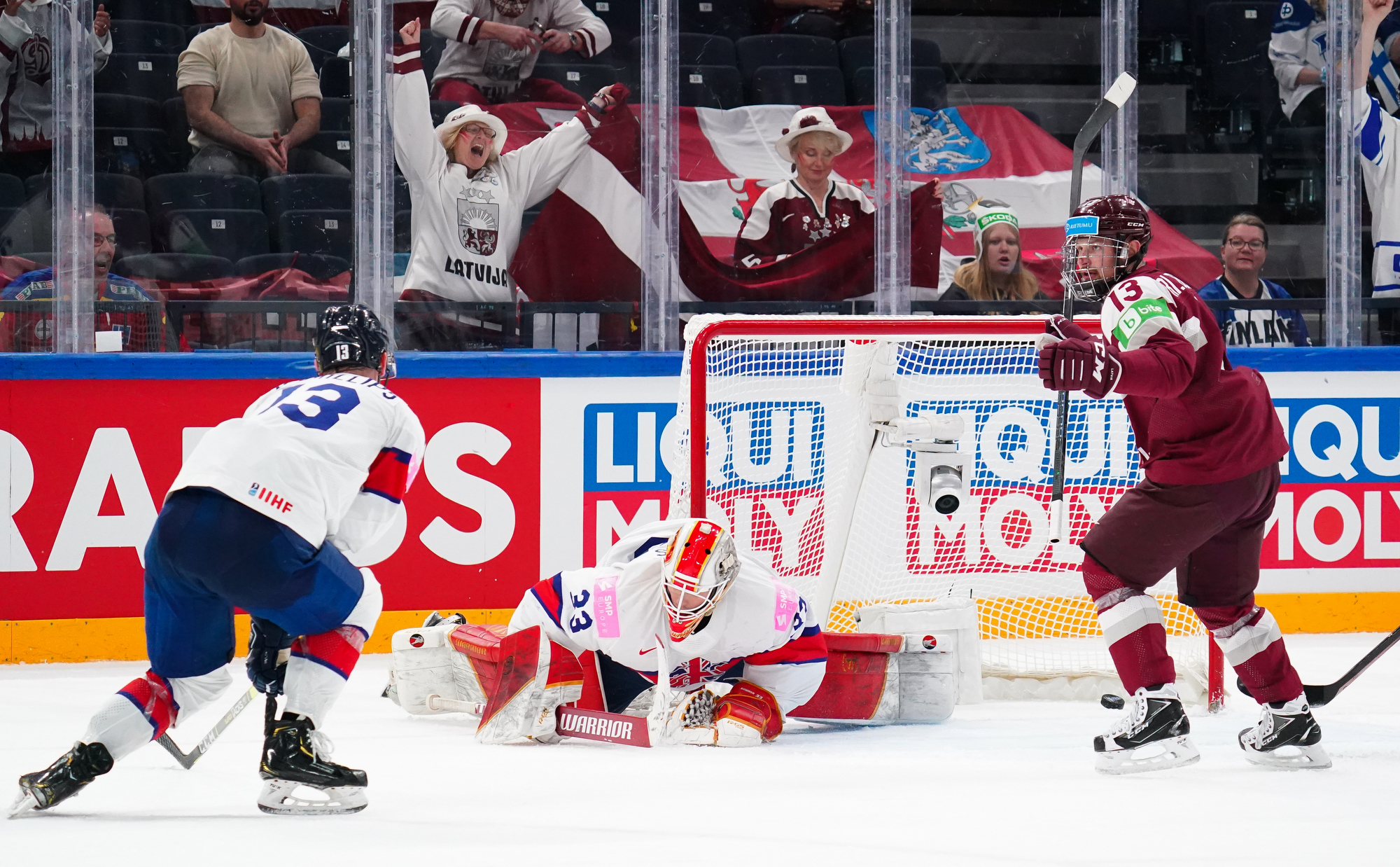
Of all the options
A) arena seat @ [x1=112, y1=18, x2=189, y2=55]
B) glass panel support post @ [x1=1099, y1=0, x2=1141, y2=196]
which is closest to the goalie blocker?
glass panel support post @ [x1=1099, y1=0, x2=1141, y2=196]

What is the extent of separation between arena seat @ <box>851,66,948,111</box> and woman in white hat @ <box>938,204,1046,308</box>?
16.3 inches

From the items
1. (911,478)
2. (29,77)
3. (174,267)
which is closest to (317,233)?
(174,267)

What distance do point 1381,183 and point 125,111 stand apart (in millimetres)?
4379

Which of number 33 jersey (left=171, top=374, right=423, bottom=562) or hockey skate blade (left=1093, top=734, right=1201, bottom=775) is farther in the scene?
hockey skate blade (left=1093, top=734, right=1201, bottom=775)

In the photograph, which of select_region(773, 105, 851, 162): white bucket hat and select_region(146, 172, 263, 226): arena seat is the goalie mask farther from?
select_region(146, 172, 263, 226): arena seat

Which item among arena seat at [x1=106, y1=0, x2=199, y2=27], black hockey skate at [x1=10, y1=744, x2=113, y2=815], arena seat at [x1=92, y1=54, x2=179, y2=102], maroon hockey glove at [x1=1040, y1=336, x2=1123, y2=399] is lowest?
black hockey skate at [x1=10, y1=744, x2=113, y2=815]

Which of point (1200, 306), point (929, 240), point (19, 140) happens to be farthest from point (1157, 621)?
point (19, 140)

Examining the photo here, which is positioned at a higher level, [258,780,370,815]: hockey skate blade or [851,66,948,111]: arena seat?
[851,66,948,111]: arena seat

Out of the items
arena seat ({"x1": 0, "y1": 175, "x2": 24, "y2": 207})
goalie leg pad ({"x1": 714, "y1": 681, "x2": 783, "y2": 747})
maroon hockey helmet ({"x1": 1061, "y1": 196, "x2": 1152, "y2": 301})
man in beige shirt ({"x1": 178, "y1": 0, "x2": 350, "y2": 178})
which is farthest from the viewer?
man in beige shirt ({"x1": 178, "y1": 0, "x2": 350, "y2": 178})

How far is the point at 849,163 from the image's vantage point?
511 centimetres

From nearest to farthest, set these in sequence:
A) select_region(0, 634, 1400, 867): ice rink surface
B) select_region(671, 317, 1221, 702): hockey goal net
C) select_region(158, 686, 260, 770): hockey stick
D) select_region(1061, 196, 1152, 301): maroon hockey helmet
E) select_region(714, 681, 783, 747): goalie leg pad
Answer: select_region(0, 634, 1400, 867): ice rink surface < select_region(158, 686, 260, 770): hockey stick < select_region(1061, 196, 1152, 301): maroon hockey helmet < select_region(714, 681, 783, 747): goalie leg pad < select_region(671, 317, 1221, 702): hockey goal net

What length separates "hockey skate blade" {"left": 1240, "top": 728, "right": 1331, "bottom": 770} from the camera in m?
3.07

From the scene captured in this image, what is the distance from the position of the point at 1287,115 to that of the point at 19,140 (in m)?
4.40

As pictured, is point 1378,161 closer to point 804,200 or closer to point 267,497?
point 804,200
